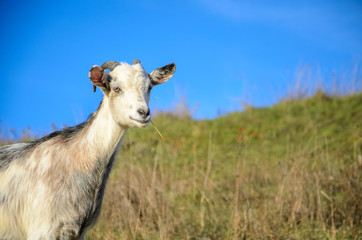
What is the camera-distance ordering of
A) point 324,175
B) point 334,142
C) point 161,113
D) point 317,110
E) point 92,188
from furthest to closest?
point 161,113
point 317,110
point 334,142
point 324,175
point 92,188

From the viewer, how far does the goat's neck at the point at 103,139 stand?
3.88m

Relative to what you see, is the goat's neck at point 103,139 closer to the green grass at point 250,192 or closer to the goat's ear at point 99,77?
the goat's ear at point 99,77

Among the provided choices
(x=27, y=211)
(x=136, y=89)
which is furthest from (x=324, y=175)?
(x=27, y=211)

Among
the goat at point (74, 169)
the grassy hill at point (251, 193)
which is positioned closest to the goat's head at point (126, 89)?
the goat at point (74, 169)

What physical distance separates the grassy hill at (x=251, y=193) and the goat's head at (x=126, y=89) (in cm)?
163

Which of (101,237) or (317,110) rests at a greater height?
(317,110)

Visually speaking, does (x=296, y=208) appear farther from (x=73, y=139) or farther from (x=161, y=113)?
(x=161, y=113)

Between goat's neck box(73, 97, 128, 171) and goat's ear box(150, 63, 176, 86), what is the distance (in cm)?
66

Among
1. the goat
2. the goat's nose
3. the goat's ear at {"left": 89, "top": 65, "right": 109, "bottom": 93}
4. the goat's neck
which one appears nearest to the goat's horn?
the goat

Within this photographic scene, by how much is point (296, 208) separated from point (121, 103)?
3.90m

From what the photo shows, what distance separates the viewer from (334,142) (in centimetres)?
1093

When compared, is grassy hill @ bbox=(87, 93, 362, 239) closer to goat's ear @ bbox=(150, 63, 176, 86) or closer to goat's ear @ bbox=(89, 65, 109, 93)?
goat's ear @ bbox=(150, 63, 176, 86)

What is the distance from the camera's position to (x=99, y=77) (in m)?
3.80

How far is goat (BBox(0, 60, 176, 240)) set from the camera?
144 inches
